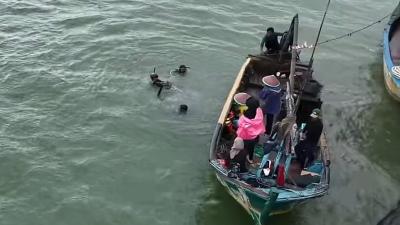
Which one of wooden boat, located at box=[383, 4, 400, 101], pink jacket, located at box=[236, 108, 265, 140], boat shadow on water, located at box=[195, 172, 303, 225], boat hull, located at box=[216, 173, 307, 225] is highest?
wooden boat, located at box=[383, 4, 400, 101]

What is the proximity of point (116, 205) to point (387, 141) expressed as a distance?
926 centimetres

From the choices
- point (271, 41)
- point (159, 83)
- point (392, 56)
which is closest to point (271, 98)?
point (271, 41)

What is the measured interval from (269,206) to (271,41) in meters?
7.60

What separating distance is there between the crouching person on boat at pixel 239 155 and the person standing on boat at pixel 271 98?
85.2 inches

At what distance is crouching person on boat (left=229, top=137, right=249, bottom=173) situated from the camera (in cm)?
1184

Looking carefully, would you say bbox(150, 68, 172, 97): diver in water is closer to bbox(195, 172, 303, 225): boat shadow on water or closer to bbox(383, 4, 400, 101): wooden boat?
bbox(195, 172, 303, 225): boat shadow on water

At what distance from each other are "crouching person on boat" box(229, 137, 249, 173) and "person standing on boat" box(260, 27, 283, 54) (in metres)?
6.06

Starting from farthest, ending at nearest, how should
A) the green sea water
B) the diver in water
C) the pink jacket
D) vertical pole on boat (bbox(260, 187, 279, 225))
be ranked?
the diver in water → the green sea water → the pink jacket → vertical pole on boat (bbox(260, 187, 279, 225))

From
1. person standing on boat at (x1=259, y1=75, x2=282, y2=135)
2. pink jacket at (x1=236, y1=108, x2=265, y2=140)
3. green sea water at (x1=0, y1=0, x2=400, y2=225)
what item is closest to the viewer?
pink jacket at (x1=236, y1=108, x2=265, y2=140)

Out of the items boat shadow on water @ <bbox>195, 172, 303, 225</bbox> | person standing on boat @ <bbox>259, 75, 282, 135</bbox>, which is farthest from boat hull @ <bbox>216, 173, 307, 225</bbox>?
person standing on boat @ <bbox>259, 75, 282, 135</bbox>

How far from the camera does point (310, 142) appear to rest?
12852 mm

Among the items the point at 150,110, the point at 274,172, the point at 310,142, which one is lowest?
the point at 150,110

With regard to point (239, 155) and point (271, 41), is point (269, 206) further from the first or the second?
point (271, 41)

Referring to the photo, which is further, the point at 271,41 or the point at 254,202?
the point at 271,41
